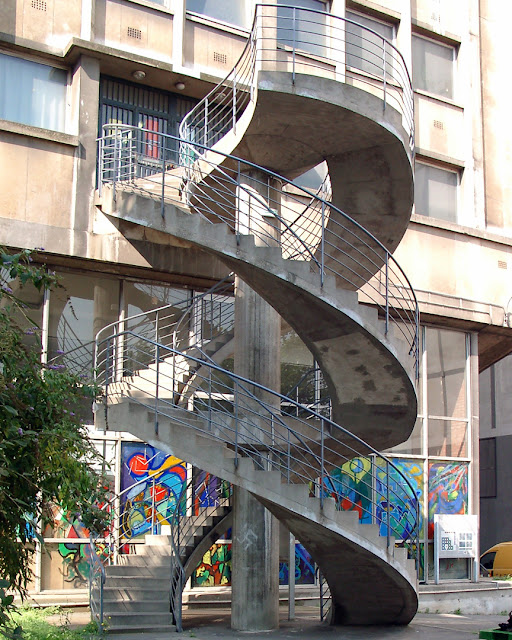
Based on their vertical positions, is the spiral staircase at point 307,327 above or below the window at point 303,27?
below

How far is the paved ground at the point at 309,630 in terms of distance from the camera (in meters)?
12.2

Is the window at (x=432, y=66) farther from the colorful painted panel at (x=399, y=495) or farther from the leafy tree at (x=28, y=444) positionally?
the leafy tree at (x=28, y=444)

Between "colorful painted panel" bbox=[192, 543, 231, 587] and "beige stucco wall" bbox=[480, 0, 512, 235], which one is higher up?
"beige stucco wall" bbox=[480, 0, 512, 235]

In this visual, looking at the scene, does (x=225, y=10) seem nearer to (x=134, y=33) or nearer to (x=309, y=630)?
(x=134, y=33)

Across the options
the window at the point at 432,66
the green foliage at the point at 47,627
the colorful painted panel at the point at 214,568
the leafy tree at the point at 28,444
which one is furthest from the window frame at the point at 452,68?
the leafy tree at the point at 28,444

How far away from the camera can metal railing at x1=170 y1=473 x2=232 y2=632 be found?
13.0 meters

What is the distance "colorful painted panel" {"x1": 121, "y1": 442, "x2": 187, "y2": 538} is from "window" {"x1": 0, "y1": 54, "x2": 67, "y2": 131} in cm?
595

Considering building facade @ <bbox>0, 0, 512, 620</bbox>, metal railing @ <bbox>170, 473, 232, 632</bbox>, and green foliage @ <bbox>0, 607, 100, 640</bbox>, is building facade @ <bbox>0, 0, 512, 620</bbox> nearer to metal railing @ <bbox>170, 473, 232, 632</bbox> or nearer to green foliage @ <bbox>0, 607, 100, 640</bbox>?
green foliage @ <bbox>0, 607, 100, 640</bbox>

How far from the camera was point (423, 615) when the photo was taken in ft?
54.5

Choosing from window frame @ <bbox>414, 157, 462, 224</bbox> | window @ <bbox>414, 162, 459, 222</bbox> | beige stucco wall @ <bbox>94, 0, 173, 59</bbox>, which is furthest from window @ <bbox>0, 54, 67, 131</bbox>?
window @ <bbox>414, 162, 459, 222</bbox>

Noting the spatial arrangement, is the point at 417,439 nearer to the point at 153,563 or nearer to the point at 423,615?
the point at 423,615

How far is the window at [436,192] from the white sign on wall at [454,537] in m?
6.68

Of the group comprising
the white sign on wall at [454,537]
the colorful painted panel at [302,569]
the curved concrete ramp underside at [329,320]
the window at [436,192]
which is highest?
the window at [436,192]

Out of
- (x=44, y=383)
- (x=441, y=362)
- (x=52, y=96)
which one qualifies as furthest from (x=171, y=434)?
(x=441, y=362)
